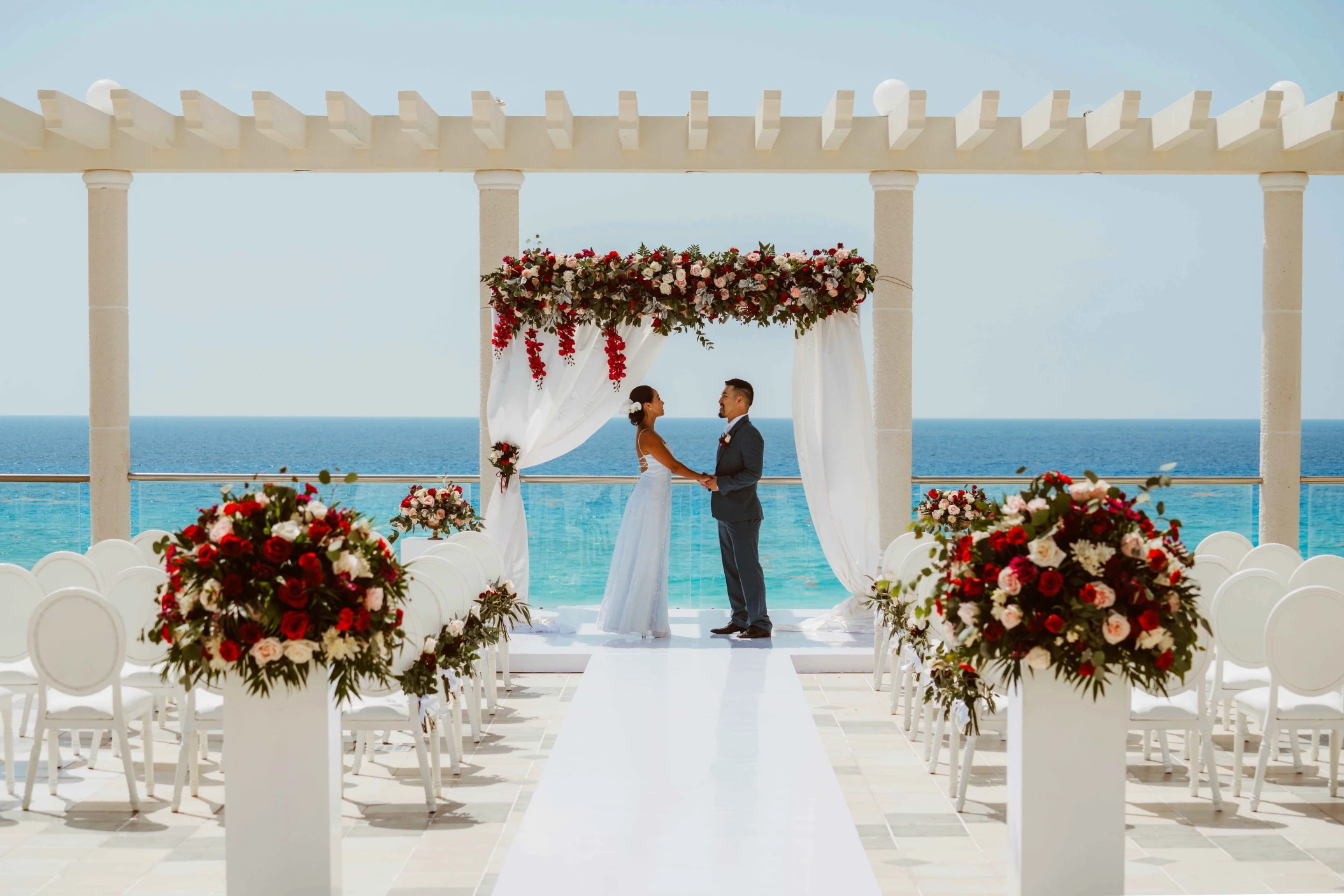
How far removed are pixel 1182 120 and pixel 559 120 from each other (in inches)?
155

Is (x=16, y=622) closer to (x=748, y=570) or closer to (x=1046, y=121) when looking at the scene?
(x=748, y=570)

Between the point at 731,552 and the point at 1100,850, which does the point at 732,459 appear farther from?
the point at 1100,850

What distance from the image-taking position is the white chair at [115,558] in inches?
229

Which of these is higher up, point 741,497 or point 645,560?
point 741,497

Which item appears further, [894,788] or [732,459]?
[732,459]

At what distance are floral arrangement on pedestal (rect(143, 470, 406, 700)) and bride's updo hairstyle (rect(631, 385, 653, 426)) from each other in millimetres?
4593

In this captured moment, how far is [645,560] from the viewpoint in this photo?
293 inches

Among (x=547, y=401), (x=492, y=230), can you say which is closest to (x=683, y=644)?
(x=547, y=401)

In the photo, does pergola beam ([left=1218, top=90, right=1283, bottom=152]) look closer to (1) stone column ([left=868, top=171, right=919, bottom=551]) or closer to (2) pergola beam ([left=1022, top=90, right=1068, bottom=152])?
(2) pergola beam ([left=1022, top=90, right=1068, bottom=152])

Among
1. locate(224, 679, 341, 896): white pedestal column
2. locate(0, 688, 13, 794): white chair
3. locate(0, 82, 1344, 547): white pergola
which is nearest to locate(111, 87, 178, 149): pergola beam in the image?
locate(0, 82, 1344, 547): white pergola

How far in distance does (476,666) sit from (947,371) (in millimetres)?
38489

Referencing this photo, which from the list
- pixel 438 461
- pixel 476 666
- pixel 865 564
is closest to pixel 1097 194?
pixel 438 461

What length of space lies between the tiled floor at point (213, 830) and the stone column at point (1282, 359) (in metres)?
5.75

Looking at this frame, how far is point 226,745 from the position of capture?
9.70 feet
